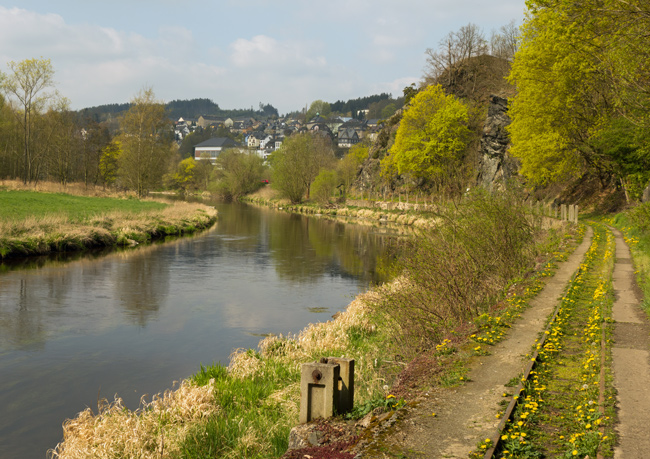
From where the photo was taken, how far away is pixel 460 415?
6395 mm

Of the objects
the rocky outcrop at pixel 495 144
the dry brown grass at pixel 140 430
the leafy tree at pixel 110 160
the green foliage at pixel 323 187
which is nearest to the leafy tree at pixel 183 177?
the leafy tree at pixel 110 160

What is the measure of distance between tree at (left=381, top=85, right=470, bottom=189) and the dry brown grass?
54446mm

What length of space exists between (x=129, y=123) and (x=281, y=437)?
187 ft

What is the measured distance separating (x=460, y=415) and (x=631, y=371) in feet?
10.1

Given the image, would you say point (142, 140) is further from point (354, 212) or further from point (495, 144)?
point (495, 144)

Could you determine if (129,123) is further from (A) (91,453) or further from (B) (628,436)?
(B) (628,436)

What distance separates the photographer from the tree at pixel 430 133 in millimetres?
62188

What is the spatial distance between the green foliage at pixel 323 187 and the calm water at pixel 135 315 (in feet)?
140

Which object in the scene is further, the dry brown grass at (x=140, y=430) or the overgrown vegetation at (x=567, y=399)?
the dry brown grass at (x=140, y=430)

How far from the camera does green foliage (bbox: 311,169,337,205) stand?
75.4 meters

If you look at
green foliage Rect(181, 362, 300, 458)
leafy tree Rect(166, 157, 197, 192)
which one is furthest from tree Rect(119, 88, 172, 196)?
leafy tree Rect(166, 157, 197, 192)

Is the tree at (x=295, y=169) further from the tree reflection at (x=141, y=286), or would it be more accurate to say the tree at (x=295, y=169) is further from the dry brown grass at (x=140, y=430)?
the dry brown grass at (x=140, y=430)

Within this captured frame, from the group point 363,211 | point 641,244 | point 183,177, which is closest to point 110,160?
point 363,211

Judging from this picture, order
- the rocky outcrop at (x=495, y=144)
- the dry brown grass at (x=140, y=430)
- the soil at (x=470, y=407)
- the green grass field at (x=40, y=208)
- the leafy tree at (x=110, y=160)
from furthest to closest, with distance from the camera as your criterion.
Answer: the leafy tree at (x=110, y=160) → the rocky outcrop at (x=495, y=144) → the green grass field at (x=40, y=208) → the dry brown grass at (x=140, y=430) → the soil at (x=470, y=407)
